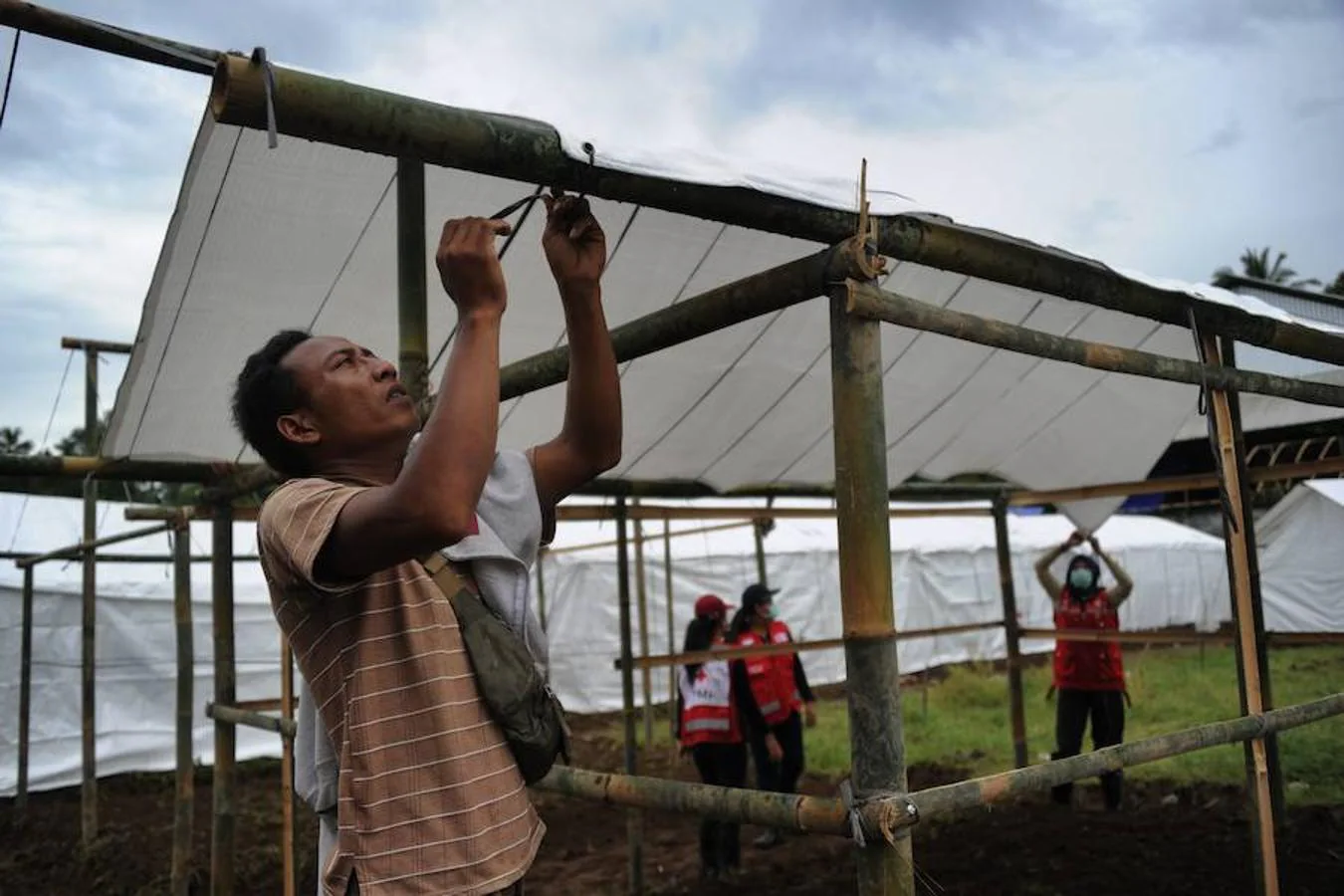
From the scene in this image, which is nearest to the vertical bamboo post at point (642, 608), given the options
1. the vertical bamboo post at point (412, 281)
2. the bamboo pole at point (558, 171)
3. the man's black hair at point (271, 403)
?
the vertical bamboo post at point (412, 281)

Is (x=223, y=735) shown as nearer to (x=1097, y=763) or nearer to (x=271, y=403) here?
(x=271, y=403)

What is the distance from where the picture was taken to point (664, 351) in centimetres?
401

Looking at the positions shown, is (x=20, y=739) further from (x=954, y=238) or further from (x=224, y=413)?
(x=954, y=238)

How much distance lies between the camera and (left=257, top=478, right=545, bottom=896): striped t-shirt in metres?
1.45

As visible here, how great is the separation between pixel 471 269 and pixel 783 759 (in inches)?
213

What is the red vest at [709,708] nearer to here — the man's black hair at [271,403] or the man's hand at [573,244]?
the man's hand at [573,244]

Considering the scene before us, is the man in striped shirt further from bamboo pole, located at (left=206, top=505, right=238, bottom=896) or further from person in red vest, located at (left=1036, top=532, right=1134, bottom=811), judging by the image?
person in red vest, located at (left=1036, top=532, right=1134, bottom=811)

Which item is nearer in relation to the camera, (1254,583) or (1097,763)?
(1097,763)

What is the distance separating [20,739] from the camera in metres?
8.41

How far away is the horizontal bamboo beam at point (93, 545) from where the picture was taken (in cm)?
628

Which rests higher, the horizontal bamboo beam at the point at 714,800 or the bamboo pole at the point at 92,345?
the bamboo pole at the point at 92,345

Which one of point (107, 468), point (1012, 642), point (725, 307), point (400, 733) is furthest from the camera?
point (1012, 642)

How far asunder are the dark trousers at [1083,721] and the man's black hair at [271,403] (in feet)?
19.7

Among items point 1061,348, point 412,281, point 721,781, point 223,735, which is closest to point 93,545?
point 223,735
